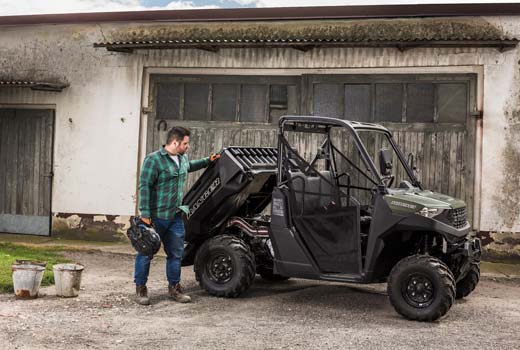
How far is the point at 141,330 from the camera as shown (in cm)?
688

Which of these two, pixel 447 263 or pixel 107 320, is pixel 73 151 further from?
pixel 447 263

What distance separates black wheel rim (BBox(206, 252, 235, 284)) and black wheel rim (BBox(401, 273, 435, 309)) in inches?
80.0

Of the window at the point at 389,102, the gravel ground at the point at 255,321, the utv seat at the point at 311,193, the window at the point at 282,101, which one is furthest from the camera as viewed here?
the window at the point at 282,101

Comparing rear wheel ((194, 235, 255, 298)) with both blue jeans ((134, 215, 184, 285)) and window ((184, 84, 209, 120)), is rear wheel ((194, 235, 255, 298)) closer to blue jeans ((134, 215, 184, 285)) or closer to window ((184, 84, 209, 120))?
blue jeans ((134, 215, 184, 285))

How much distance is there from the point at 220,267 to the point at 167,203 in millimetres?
1016

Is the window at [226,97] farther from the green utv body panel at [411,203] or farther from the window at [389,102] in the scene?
the green utv body panel at [411,203]

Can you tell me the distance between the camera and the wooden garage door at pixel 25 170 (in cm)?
1389

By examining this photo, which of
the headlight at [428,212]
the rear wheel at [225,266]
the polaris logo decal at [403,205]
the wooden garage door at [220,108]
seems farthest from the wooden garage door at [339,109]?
the polaris logo decal at [403,205]

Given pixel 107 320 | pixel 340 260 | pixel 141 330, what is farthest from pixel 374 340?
pixel 107 320

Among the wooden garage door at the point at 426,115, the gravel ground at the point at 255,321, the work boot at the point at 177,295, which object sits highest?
the wooden garage door at the point at 426,115

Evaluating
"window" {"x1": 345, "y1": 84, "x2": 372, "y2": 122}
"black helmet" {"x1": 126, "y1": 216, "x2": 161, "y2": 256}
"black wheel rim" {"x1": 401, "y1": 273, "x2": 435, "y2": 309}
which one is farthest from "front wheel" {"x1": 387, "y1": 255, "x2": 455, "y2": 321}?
"window" {"x1": 345, "y1": 84, "x2": 372, "y2": 122}

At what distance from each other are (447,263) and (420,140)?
403cm

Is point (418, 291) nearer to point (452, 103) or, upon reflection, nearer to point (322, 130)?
point (322, 130)

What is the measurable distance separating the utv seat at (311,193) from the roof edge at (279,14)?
464cm
